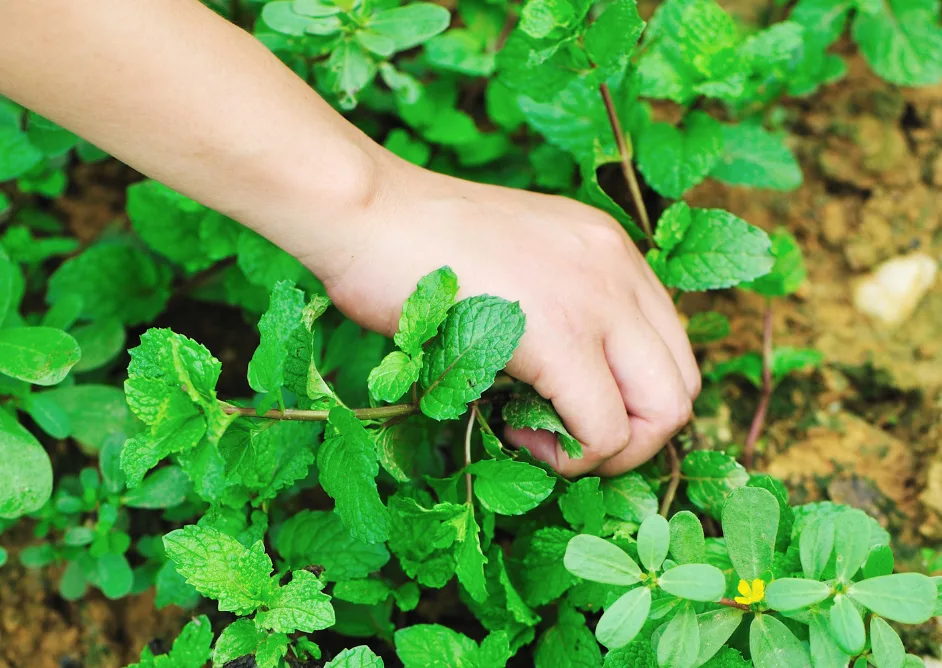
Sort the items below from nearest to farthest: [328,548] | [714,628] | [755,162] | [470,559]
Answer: [714,628] < [470,559] < [328,548] < [755,162]

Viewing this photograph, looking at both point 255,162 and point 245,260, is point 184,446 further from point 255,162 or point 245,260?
A: point 245,260

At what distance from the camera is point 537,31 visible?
1.22 m

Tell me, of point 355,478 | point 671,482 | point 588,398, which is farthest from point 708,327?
point 355,478

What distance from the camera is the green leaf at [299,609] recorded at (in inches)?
38.8

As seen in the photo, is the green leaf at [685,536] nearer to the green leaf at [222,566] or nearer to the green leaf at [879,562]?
the green leaf at [879,562]

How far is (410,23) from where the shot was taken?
1.34 meters

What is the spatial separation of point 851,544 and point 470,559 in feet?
1.55

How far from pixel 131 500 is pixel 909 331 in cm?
157

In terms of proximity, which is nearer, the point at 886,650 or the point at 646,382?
the point at 886,650

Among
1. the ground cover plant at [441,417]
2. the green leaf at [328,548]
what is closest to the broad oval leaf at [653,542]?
the ground cover plant at [441,417]

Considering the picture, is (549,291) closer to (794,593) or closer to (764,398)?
(794,593)

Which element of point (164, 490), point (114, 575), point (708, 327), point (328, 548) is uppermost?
point (708, 327)

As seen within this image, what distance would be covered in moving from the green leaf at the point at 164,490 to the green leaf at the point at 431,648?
0.45 metres

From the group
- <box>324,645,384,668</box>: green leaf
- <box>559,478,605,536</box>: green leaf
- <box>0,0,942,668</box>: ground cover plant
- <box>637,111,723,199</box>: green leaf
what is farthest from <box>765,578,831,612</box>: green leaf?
<box>637,111,723,199</box>: green leaf
